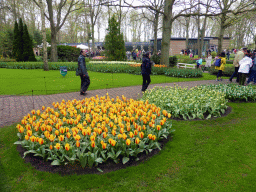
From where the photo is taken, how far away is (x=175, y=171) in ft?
10.8

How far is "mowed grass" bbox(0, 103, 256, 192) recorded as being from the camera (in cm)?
293

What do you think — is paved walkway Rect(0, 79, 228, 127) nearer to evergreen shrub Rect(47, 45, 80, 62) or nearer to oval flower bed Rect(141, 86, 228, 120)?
oval flower bed Rect(141, 86, 228, 120)

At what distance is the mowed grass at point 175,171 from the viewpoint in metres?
2.93

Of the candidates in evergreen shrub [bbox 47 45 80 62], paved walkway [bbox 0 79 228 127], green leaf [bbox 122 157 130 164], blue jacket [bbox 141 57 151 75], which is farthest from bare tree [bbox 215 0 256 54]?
evergreen shrub [bbox 47 45 80 62]

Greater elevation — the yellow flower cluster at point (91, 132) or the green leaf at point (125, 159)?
the yellow flower cluster at point (91, 132)

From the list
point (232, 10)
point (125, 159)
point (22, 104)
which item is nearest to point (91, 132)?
point (125, 159)

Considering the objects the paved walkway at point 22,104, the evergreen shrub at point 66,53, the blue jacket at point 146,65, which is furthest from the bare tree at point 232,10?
the evergreen shrub at point 66,53

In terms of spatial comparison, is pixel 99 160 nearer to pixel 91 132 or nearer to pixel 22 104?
pixel 91 132

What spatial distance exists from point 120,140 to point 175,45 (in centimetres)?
4320

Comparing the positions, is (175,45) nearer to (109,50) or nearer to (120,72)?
(109,50)

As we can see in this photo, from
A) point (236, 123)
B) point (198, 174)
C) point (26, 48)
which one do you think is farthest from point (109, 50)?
point (198, 174)

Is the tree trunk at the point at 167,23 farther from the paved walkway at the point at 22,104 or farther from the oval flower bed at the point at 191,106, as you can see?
the oval flower bed at the point at 191,106

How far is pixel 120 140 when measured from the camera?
11.8 feet

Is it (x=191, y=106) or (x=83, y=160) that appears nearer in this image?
(x=83, y=160)
